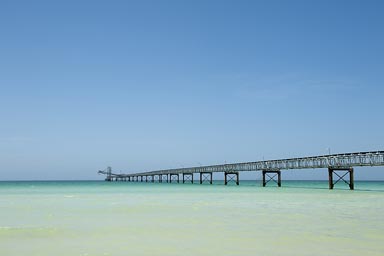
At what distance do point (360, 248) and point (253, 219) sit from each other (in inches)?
261

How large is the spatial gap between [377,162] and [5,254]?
3971cm

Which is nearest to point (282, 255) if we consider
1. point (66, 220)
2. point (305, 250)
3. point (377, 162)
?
point (305, 250)

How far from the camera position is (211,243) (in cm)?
1133

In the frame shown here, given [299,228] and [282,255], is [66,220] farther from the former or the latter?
[282,255]

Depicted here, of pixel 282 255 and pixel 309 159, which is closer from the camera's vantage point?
pixel 282 255

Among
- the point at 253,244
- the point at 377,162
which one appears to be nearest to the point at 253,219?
the point at 253,244

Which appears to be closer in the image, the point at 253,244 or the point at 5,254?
the point at 5,254

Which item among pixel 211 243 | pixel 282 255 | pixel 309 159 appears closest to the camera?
pixel 282 255

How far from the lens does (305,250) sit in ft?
33.6

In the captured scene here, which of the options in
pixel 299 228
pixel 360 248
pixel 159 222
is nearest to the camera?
pixel 360 248

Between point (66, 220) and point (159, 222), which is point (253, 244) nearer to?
point (159, 222)

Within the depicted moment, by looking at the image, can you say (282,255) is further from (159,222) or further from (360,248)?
(159,222)

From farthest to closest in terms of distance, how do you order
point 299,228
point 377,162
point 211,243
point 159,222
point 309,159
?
1. point 309,159
2. point 377,162
3. point 159,222
4. point 299,228
5. point 211,243

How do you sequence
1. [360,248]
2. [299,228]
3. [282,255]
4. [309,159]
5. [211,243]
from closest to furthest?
1. [282,255]
2. [360,248]
3. [211,243]
4. [299,228]
5. [309,159]
